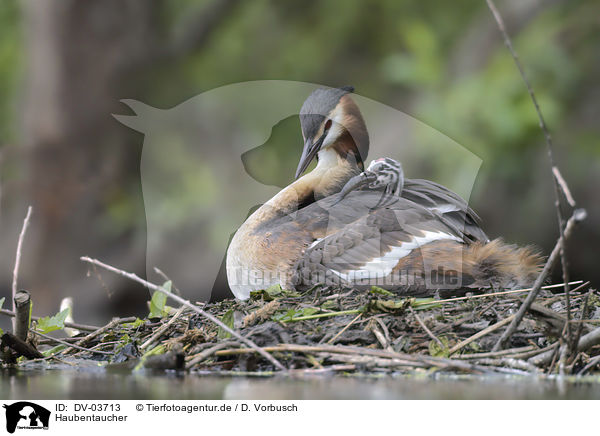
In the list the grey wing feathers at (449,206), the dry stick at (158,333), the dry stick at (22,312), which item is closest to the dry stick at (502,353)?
the grey wing feathers at (449,206)

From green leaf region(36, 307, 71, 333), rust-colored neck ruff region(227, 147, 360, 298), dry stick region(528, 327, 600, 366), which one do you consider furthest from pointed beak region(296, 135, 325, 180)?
dry stick region(528, 327, 600, 366)

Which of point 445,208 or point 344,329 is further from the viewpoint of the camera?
point 445,208

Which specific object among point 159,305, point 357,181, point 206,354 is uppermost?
point 357,181

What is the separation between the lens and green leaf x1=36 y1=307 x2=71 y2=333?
162 inches

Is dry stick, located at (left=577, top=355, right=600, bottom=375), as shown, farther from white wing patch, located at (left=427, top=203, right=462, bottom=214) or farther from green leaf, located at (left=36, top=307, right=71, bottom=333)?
green leaf, located at (left=36, top=307, right=71, bottom=333)

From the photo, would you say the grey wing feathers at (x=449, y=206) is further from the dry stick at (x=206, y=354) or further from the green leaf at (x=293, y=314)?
the dry stick at (x=206, y=354)

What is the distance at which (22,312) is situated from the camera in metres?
3.77

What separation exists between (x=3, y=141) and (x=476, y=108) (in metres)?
7.15

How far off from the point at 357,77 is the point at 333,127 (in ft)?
22.3
